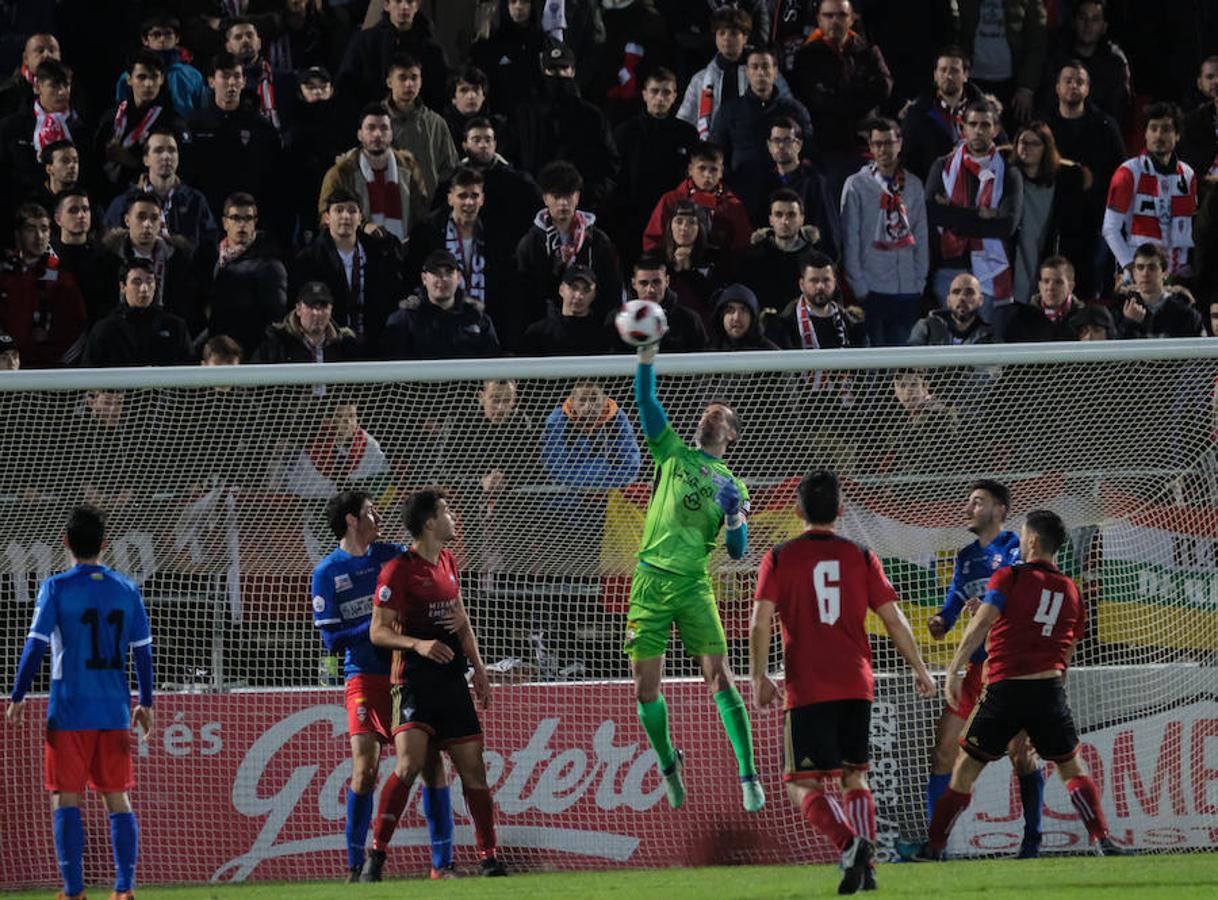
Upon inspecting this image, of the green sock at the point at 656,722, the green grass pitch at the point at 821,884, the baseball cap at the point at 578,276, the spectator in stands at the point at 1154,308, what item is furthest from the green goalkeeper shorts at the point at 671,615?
the spectator in stands at the point at 1154,308

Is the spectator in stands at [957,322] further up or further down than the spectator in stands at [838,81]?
further down

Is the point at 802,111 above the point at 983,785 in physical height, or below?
above

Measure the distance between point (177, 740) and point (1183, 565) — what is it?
5.90 m

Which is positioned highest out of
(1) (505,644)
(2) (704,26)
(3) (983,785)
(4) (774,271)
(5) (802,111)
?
(2) (704,26)

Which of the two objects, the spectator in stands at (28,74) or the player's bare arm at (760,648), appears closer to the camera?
the player's bare arm at (760,648)

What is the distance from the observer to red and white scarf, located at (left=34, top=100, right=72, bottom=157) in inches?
580

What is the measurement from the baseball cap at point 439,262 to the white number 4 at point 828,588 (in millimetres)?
4886

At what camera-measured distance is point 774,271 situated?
14453 mm

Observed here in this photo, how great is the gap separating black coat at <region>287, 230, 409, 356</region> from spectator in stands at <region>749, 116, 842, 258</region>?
2.75 m

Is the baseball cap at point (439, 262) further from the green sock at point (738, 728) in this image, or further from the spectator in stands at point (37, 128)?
the green sock at point (738, 728)

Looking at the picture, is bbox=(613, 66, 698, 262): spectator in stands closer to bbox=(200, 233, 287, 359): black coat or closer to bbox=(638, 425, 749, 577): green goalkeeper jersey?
bbox=(200, 233, 287, 359): black coat

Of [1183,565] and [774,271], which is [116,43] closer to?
[774,271]

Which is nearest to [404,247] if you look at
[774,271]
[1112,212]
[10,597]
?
[774,271]

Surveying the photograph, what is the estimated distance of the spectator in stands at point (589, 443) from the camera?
11.8 metres
